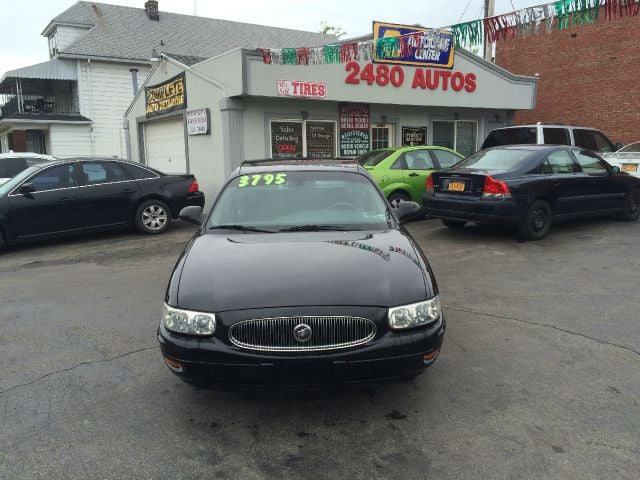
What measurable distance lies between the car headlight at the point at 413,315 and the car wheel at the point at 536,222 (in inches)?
214

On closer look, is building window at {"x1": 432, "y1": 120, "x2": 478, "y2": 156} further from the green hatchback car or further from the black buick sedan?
the black buick sedan

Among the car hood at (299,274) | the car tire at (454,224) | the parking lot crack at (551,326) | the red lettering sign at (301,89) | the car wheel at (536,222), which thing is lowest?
the parking lot crack at (551,326)

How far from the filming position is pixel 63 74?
22781 millimetres

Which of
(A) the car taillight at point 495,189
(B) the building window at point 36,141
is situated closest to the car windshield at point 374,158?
(A) the car taillight at point 495,189

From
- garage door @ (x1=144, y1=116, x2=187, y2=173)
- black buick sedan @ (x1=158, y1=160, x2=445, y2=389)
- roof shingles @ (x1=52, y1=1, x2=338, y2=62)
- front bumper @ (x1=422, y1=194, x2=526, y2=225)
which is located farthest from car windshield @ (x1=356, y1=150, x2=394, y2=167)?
roof shingles @ (x1=52, y1=1, x2=338, y2=62)

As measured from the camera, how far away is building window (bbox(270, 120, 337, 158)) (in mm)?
12448

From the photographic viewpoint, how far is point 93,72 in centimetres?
2308

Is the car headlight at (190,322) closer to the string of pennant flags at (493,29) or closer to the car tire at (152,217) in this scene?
the car tire at (152,217)

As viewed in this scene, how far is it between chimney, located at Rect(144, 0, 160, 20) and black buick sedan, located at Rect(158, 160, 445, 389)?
26.5 m

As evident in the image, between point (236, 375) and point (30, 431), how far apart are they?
1.32m

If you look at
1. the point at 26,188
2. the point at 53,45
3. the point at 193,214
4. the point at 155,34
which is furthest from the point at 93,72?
the point at 193,214

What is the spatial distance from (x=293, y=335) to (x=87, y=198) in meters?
7.33

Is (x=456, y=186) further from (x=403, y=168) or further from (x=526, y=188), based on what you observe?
(x=403, y=168)

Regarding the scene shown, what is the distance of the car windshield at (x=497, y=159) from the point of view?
8000 mm
